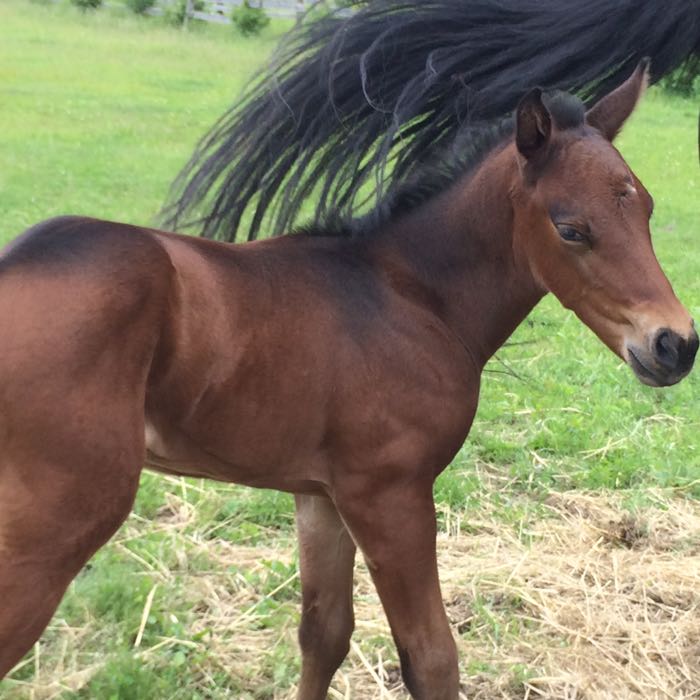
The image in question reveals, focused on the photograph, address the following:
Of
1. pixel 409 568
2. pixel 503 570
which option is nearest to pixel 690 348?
pixel 409 568

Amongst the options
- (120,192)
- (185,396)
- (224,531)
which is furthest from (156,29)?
(185,396)

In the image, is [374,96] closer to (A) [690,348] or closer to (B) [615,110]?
(B) [615,110]

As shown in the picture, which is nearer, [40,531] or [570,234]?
[40,531]

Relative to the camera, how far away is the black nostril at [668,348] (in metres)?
2.01

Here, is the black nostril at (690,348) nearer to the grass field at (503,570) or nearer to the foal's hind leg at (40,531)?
the grass field at (503,570)

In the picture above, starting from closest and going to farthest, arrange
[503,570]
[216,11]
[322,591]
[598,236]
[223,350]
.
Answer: [223,350]
[598,236]
[322,591]
[503,570]
[216,11]

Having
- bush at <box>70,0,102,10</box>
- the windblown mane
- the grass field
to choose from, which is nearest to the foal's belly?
the windblown mane

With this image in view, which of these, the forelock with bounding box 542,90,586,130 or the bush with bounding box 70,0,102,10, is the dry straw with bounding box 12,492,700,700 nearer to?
the forelock with bounding box 542,90,586,130

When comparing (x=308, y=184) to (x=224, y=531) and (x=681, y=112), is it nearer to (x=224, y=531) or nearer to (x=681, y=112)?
(x=224, y=531)

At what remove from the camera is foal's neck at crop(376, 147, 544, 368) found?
230cm

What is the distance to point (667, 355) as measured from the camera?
2025mm

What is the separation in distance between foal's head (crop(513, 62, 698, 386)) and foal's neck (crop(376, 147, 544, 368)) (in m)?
0.14

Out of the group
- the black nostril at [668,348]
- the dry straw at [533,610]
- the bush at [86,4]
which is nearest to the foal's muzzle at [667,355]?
the black nostril at [668,348]

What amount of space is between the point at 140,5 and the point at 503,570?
2245cm
